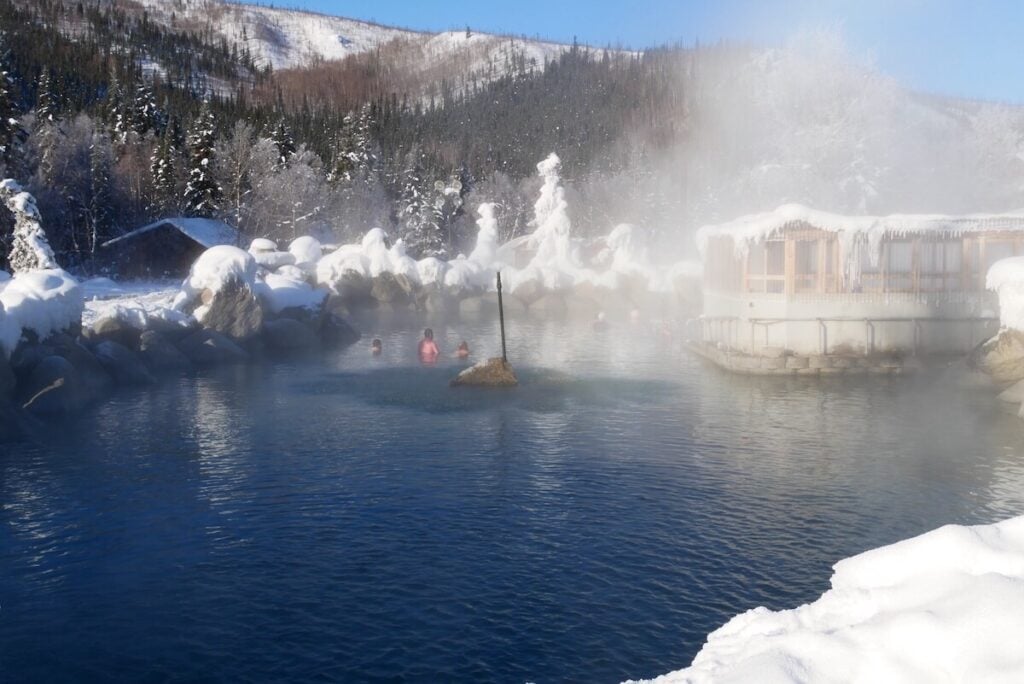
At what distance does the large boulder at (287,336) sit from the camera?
38.3m

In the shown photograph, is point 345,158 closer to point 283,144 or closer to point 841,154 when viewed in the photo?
point 283,144

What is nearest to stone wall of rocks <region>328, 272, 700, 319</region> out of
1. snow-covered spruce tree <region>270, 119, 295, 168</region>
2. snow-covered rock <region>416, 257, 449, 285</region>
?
snow-covered rock <region>416, 257, 449, 285</region>

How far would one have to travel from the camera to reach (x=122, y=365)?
98.2ft

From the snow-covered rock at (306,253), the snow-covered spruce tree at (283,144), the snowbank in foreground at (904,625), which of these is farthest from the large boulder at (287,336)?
the snow-covered spruce tree at (283,144)

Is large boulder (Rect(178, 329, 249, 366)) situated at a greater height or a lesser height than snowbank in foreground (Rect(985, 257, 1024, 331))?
lesser

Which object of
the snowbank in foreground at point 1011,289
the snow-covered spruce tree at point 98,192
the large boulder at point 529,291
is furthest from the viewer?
the large boulder at point 529,291

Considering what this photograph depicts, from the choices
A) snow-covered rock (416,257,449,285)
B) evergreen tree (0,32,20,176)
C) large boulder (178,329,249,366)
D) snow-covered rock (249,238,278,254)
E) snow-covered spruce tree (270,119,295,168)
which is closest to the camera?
large boulder (178,329,249,366)

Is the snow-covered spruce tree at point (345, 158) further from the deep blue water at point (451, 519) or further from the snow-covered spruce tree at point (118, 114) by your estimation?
the deep blue water at point (451, 519)

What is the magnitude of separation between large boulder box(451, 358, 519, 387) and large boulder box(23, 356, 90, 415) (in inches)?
454

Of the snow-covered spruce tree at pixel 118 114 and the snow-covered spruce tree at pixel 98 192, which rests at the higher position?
the snow-covered spruce tree at pixel 118 114

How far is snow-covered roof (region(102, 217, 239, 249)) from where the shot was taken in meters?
54.2

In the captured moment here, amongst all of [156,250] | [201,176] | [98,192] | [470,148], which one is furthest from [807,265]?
[470,148]

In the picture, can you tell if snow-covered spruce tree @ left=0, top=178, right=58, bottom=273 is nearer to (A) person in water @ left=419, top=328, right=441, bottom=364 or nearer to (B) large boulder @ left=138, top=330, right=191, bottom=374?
(B) large boulder @ left=138, top=330, right=191, bottom=374

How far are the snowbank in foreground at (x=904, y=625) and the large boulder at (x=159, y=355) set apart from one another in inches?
1118
